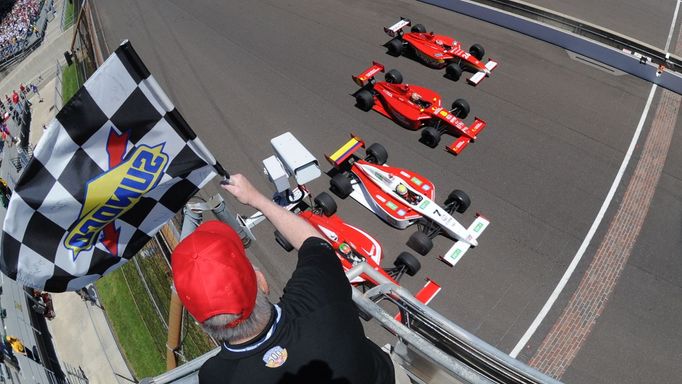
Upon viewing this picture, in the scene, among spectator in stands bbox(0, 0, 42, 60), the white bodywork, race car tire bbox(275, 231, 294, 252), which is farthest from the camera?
spectator in stands bbox(0, 0, 42, 60)

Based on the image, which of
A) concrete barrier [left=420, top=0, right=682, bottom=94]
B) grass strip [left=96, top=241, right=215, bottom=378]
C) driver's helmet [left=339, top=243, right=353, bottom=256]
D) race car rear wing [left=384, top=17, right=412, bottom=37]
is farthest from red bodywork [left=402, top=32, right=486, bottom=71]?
grass strip [left=96, top=241, right=215, bottom=378]

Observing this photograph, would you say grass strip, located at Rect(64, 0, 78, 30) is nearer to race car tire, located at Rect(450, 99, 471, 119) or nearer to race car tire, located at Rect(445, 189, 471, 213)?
race car tire, located at Rect(450, 99, 471, 119)

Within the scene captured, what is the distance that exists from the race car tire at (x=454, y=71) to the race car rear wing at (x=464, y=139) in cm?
249

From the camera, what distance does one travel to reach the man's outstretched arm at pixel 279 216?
3.14m

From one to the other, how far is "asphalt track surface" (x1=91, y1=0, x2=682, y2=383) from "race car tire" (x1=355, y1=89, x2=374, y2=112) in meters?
0.35

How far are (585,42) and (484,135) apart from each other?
227 inches

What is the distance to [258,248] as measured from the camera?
11.5m

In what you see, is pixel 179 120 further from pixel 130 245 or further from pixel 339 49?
pixel 339 49

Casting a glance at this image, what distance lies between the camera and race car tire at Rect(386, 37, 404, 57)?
16298 mm

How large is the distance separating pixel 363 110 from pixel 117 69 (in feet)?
37.3

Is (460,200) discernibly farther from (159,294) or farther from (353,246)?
(159,294)

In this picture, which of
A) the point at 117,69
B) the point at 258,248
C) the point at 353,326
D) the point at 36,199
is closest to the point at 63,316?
the point at 258,248

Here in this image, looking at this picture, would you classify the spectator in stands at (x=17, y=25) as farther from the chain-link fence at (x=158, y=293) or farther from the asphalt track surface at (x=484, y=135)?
the chain-link fence at (x=158, y=293)

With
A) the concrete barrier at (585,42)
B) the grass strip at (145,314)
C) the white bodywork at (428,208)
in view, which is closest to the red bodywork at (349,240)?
the white bodywork at (428,208)
